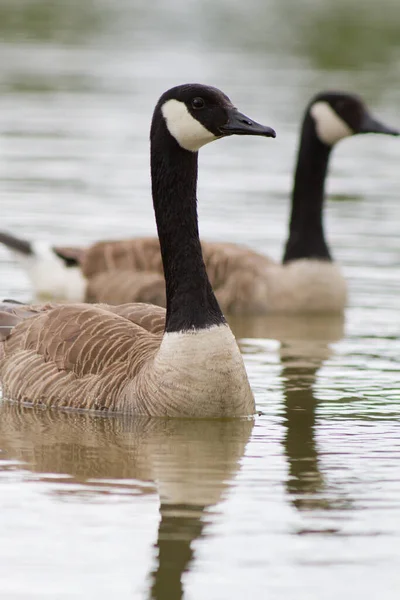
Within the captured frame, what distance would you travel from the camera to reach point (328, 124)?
16250 mm

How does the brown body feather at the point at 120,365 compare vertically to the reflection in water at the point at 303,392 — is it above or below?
above

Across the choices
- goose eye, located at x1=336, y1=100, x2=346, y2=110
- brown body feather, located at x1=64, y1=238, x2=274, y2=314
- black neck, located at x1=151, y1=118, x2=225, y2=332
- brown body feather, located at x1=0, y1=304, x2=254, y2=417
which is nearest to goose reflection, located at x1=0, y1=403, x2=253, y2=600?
brown body feather, located at x1=0, y1=304, x2=254, y2=417

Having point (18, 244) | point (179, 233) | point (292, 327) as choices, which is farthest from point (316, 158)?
point (179, 233)

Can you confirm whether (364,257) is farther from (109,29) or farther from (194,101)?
(109,29)

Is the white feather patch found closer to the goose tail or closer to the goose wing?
the goose tail

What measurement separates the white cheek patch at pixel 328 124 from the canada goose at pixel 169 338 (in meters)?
5.80

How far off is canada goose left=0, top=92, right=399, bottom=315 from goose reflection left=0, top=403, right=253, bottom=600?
4.65 m

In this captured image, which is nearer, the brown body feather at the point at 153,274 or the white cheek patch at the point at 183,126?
the white cheek patch at the point at 183,126

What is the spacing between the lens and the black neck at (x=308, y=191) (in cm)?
1623

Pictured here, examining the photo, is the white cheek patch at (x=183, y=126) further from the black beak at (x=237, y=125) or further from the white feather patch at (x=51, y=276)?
the white feather patch at (x=51, y=276)

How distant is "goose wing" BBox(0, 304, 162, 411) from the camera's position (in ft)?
34.2

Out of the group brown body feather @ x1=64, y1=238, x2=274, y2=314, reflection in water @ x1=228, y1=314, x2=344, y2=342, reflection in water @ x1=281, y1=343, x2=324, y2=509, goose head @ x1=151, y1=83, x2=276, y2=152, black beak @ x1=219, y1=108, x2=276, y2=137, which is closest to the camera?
reflection in water @ x1=281, y1=343, x2=324, y2=509

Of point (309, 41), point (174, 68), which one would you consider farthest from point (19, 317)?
point (309, 41)

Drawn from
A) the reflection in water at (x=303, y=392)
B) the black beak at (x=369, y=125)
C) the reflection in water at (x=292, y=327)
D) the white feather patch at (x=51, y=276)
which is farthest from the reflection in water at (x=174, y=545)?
the black beak at (x=369, y=125)
